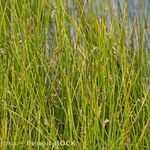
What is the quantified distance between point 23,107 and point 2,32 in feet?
2.10

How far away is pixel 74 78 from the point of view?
2760 mm

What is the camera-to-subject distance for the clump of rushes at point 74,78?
237 cm

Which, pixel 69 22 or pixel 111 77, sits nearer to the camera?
pixel 111 77

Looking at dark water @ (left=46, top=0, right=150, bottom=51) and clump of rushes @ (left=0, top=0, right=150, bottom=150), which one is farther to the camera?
dark water @ (left=46, top=0, right=150, bottom=51)

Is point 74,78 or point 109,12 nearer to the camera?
point 74,78

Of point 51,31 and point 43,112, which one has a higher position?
point 51,31

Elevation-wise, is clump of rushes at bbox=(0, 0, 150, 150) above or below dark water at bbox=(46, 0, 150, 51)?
below

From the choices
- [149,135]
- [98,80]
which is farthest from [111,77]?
[149,135]

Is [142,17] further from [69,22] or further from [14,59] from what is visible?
[14,59]

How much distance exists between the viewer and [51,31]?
10.2 feet

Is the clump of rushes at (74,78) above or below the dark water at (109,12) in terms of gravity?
below

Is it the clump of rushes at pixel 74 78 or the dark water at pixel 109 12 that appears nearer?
the clump of rushes at pixel 74 78

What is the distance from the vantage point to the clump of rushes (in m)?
2.37

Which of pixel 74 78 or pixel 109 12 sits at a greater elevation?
pixel 109 12
